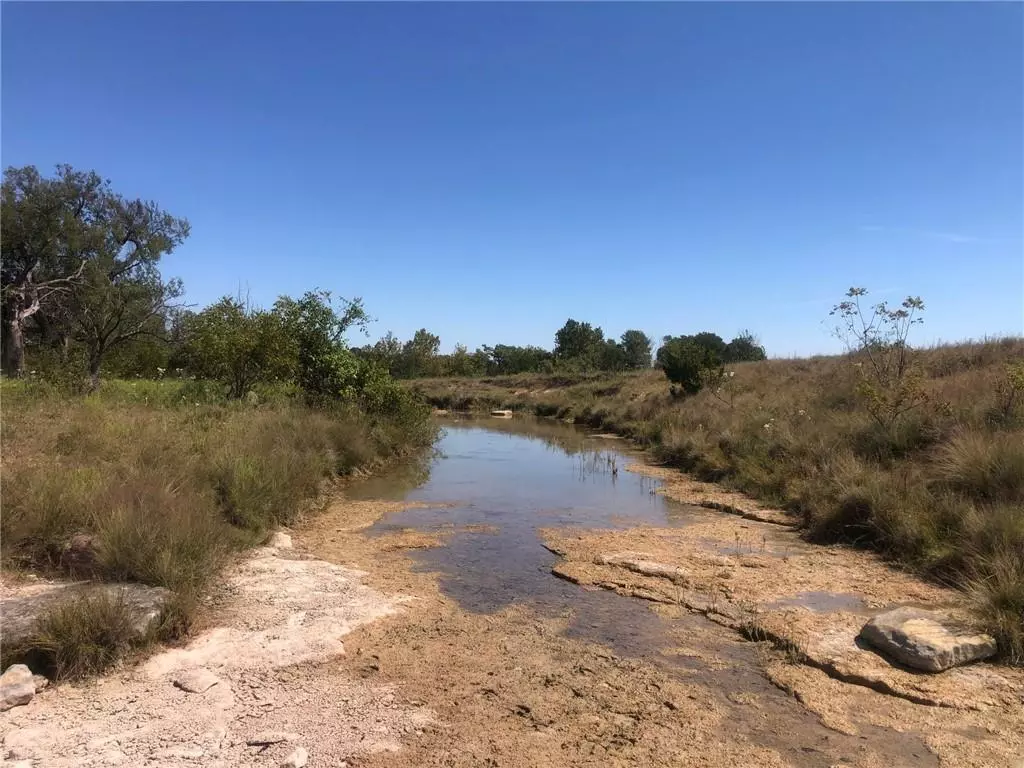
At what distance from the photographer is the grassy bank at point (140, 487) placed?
5438 mm

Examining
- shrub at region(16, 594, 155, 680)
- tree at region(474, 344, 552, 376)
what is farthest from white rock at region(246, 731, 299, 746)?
tree at region(474, 344, 552, 376)

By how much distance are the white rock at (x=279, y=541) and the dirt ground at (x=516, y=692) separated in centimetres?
114

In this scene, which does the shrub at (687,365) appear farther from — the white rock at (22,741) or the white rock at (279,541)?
the white rock at (22,741)

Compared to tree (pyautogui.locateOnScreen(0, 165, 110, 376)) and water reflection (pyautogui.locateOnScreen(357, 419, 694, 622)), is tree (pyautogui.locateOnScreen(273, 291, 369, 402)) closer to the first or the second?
water reflection (pyautogui.locateOnScreen(357, 419, 694, 622))

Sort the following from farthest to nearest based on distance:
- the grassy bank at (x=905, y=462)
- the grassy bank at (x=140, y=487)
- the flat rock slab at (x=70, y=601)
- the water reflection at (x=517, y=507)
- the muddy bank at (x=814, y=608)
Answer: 1. the water reflection at (x=517, y=507)
2. the grassy bank at (x=905, y=462)
3. the grassy bank at (x=140, y=487)
4. the flat rock slab at (x=70, y=601)
5. the muddy bank at (x=814, y=608)

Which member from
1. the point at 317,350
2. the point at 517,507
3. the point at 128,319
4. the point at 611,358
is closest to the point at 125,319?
the point at 128,319

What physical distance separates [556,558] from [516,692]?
4.00 meters

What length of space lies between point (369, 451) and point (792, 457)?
9559 mm

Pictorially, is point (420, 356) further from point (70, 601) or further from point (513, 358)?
point (70, 601)

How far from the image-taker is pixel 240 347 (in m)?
16.9

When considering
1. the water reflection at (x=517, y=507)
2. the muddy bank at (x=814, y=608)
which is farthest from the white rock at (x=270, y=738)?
the muddy bank at (x=814, y=608)

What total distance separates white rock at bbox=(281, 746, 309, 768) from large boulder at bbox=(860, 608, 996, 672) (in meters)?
4.52

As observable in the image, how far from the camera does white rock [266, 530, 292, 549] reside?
8500 mm

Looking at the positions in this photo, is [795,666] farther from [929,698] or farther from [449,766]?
[449,766]
